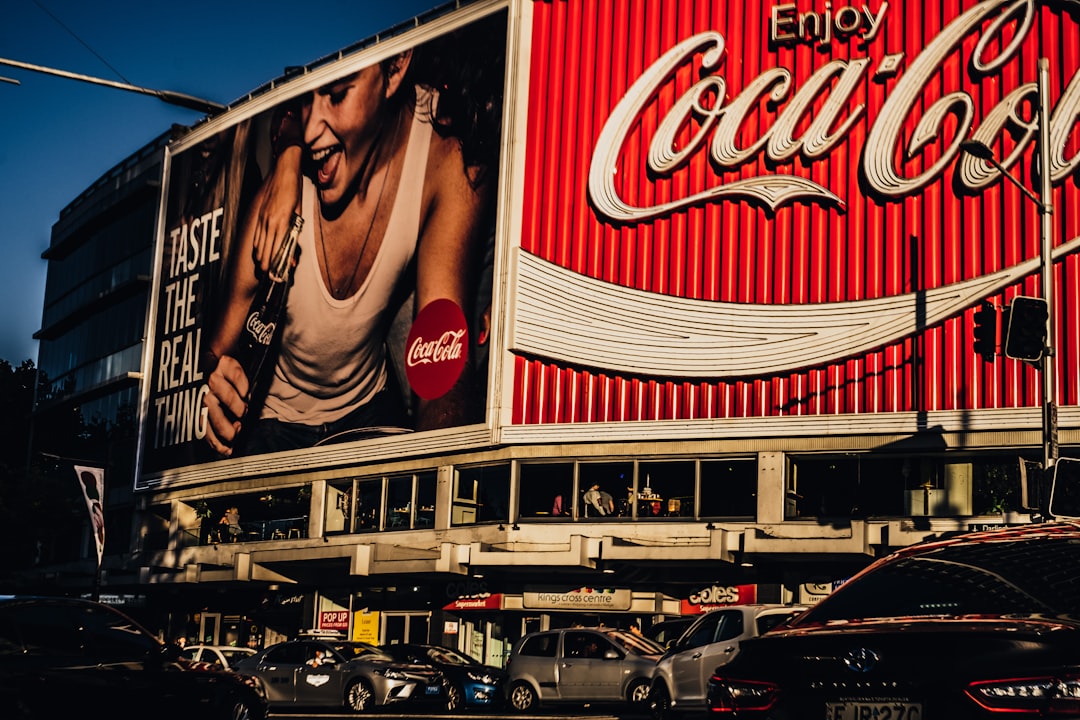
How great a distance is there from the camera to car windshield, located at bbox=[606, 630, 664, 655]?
2411cm

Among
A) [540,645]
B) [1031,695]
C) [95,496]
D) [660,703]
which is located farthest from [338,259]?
[1031,695]

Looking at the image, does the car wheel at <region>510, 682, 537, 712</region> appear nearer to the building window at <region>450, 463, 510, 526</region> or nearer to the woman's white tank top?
the building window at <region>450, 463, 510, 526</region>

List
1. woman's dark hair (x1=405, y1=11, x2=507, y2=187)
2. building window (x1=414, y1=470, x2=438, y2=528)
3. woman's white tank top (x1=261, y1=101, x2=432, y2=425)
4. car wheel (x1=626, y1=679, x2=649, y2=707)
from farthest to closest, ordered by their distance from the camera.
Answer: woman's white tank top (x1=261, y1=101, x2=432, y2=425) → building window (x1=414, y1=470, x2=438, y2=528) → woman's dark hair (x1=405, y1=11, x2=507, y2=187) → car wheel (x1=626, y1=679, x2=649, y2=707)

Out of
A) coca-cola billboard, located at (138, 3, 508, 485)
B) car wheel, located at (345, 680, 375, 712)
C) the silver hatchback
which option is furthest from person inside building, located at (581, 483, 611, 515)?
car wheel, located at (345, 680, 375, 712)

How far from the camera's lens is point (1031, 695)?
496 centimetres

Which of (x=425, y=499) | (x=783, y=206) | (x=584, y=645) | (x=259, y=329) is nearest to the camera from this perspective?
(x=584, y=645)

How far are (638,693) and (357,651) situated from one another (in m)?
5.79

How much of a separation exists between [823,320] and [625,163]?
7.43 m

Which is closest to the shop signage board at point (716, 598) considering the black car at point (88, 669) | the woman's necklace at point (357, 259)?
the woman's necklace at point (357, 259)

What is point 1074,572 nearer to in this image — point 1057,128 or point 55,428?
point 1057,128

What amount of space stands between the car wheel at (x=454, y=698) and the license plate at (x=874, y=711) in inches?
832

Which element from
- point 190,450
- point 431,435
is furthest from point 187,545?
point 431,435

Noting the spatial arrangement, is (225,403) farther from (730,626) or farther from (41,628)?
(41,628)

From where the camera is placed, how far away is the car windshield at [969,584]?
5.70 m
